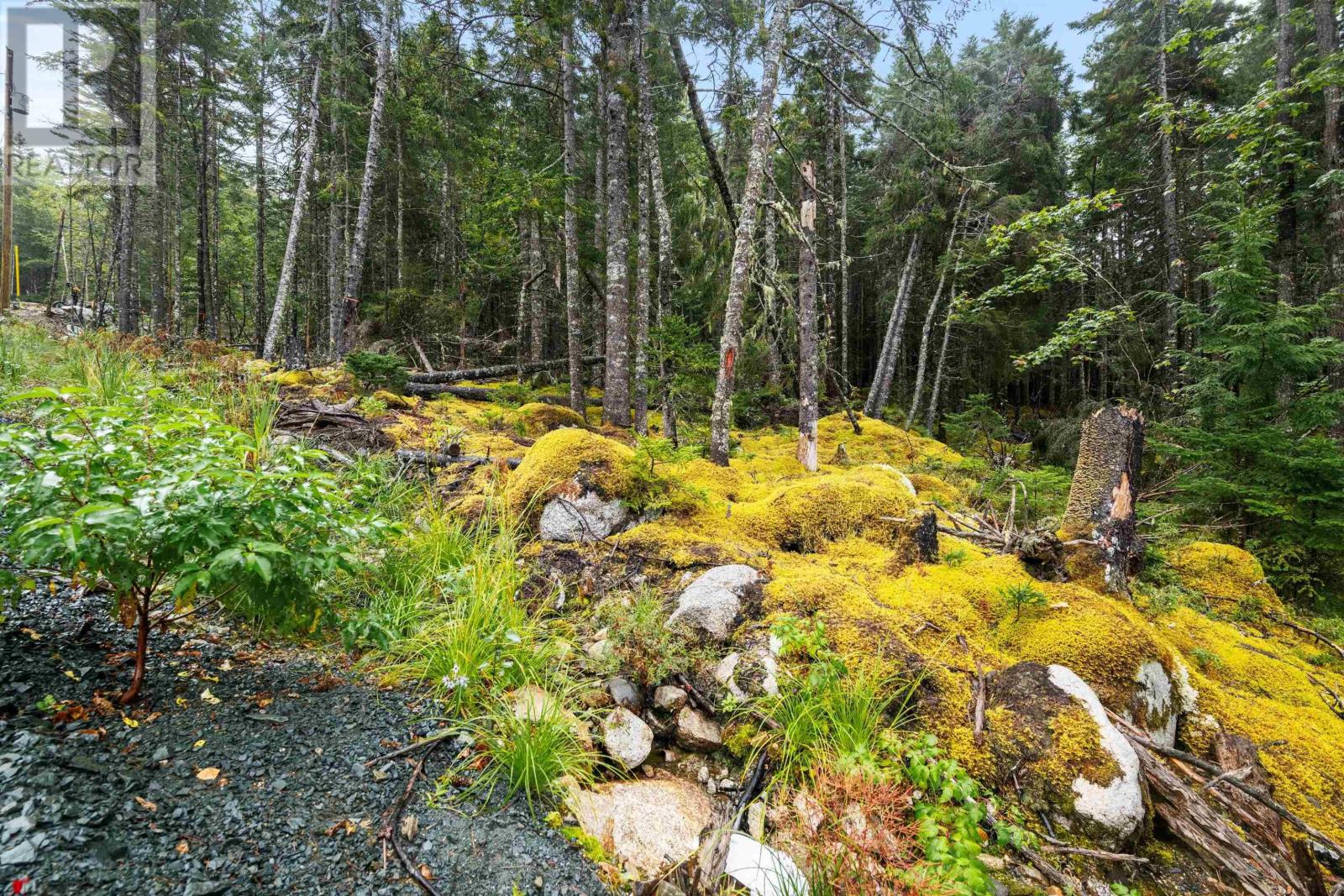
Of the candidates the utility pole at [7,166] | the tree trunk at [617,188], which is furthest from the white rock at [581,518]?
the utility pole at [7,166]

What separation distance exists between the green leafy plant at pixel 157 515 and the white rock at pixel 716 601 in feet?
5.86

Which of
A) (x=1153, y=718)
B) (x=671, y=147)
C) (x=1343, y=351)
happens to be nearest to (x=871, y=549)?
(x=1153, y=718)

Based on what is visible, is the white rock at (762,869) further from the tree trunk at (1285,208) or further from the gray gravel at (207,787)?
the tree trunk at (1285,208)

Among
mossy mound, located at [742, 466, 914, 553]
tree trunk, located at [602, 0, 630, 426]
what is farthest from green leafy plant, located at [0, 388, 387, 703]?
tree trunk, located at [602, 0, 630, 426]

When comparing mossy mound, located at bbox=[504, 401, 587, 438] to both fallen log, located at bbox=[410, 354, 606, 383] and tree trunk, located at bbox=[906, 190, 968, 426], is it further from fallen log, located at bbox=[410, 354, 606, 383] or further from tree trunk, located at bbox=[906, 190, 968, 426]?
tree trunk, located at bbox=[906, 190, 968, 426]

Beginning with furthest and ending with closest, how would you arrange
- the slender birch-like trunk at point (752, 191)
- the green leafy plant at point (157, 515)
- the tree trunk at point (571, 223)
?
the tree trunk at point (571, 223) < the slender birch-like trunk at point (752, 191) < the green leafy plant at point (157, 515)

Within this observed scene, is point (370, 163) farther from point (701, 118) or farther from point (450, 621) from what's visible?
point (450, 621)

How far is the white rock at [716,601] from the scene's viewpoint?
9.80 feet

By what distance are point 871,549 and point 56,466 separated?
Answer: 4.35 metres

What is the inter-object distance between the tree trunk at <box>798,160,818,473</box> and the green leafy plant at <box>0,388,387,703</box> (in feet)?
19.1

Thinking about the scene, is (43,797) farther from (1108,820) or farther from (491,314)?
(491,314)

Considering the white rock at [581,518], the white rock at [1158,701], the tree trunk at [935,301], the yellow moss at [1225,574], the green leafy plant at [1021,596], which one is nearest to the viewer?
the white rock at [1158,701]

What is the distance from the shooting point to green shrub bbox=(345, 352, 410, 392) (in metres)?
7.86

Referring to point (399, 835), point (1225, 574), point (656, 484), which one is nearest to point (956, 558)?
point (656, 484)
